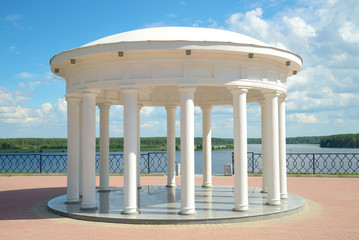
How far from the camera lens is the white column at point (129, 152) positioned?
15.2 metres

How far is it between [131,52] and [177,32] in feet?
9.37

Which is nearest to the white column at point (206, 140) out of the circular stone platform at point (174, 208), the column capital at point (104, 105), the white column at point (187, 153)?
the circular stone platform at point (174, 208)

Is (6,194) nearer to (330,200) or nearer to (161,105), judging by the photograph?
(161,105)

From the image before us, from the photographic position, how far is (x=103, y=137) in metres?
23.5

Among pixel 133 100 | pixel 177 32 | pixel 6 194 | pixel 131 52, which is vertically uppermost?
pixel 177 32

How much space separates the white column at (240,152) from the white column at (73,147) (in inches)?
328

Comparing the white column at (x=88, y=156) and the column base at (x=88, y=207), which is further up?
the white column at (x=88, y=156)

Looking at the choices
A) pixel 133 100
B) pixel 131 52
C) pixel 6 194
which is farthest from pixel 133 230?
pixel 6 194

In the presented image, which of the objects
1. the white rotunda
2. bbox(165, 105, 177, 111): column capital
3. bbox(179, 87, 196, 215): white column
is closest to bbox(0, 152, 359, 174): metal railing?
bbox(165, 105, 177, 111): column capital

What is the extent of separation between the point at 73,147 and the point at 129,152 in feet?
16.6

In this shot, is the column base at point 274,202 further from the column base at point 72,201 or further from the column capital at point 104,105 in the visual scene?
the column capital at point 104,105

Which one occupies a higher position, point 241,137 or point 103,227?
point 241,137

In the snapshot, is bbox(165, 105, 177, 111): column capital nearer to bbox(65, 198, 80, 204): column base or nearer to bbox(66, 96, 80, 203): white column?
bbox(66, 96, 80, 203): white column

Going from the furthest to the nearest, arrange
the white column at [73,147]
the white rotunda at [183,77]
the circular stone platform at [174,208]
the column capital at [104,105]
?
the column capital at [104,105] < the white column at [73,147] < the white rotunda at [183,77] < the circular stone platform at [174,208]
